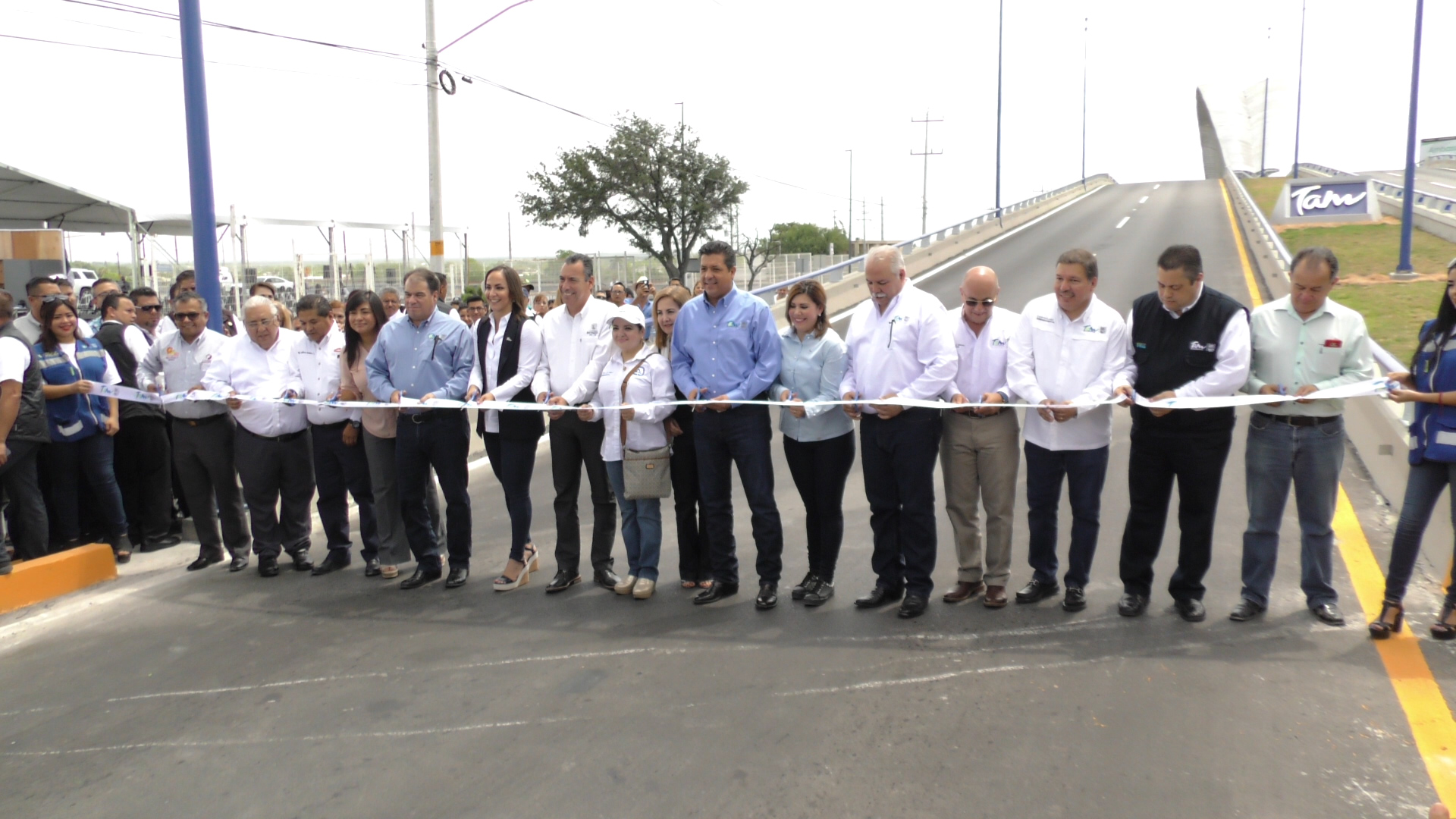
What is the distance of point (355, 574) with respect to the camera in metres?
6.93

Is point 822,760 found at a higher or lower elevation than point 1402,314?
lower

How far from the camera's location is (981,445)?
5.80m

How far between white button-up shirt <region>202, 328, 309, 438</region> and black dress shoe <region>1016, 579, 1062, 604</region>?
498cm

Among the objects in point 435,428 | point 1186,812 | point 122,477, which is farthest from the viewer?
point 122,477

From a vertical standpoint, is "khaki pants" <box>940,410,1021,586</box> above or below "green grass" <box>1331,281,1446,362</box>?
below

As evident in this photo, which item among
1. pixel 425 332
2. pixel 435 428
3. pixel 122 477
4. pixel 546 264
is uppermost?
pixel 546 264

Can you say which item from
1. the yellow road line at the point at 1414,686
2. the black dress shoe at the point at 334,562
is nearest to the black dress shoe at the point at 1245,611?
the yellow road line at the point at 1414,686

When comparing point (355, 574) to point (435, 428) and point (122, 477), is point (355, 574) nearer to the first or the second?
point (435, 428)

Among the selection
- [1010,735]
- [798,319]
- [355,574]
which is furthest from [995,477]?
[355,574]

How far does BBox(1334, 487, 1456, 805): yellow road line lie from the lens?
374cm

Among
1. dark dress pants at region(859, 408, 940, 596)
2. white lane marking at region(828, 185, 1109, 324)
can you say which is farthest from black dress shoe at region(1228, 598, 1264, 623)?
white lane marking at region(828, 185, 1109, 324)

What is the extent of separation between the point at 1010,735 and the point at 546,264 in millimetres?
33041

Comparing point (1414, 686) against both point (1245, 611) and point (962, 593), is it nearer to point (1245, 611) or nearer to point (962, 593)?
point (1245, 611)

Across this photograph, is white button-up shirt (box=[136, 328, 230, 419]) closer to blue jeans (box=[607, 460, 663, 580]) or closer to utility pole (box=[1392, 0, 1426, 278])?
blue jeans (box=[607, 460, 663, 580])
